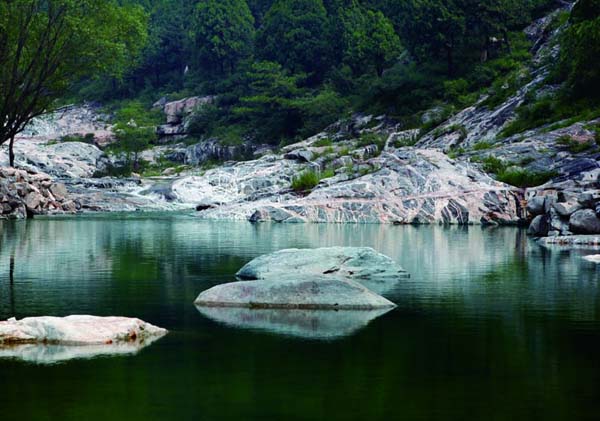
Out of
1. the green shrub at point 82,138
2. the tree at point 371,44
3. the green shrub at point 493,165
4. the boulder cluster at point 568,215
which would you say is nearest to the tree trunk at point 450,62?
the tree at point 371,44

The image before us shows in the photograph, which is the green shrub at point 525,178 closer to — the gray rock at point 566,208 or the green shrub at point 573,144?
the green shrub at point 573,144

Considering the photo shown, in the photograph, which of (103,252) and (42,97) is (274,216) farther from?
(103,252)

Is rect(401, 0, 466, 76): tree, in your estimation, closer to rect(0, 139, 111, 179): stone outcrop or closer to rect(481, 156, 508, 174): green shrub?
rect(0, 139, 111, 179): stone outcrop

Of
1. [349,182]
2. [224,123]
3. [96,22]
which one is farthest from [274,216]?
[224,123]

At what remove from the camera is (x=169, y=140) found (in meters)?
91.9

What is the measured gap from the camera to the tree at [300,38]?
89688mm

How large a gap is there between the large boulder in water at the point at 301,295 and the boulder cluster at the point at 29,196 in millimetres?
29289

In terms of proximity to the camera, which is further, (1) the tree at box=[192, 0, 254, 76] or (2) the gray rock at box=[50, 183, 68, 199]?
(1) the tree at box=[192, 0, 254, 76]

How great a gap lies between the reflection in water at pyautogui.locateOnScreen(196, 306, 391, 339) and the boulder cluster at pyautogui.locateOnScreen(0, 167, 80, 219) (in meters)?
30.1

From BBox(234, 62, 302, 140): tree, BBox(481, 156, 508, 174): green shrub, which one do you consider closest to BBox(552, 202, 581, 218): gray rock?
BBox(481, 156, 508, 174): green shrub

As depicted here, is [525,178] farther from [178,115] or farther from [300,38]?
[178,115]

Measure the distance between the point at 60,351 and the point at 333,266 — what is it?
753cm

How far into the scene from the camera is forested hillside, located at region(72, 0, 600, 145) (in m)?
60.6

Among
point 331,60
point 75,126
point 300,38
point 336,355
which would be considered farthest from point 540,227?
point 75,126
